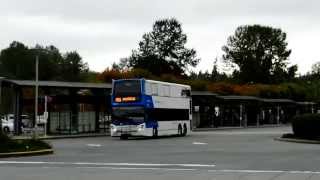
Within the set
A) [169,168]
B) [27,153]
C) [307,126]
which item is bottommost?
[169,168]

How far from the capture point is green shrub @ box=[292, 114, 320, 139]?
40.0m

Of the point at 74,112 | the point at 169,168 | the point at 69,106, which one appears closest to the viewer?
the point at 169,168

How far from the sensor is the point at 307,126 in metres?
40.5

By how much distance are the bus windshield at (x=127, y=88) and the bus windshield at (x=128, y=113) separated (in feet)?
3.15

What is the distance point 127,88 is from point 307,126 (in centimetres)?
1254

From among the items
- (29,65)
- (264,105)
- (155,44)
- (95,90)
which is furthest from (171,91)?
(155,44)

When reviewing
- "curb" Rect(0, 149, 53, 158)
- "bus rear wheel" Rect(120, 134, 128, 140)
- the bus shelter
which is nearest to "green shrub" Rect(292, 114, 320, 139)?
"bus rear wheel" Rect(120, 134, 128, 140)

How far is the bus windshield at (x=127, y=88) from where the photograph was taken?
4541cm

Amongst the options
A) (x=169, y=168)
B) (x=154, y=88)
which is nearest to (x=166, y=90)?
(x=154, y=88)

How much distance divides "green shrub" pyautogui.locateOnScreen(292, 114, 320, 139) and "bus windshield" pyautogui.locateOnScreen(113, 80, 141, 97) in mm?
10756

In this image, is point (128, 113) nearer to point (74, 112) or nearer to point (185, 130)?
point (185, 130)

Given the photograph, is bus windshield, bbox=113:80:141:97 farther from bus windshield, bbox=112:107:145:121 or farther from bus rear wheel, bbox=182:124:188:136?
bus rear wheel, bbox=182:124:188:136

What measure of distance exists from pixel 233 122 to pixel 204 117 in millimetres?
9916

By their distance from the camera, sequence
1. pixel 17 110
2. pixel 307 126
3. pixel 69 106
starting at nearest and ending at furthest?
pixel 307 126 < pixel 17 110 < pixel 69 106
